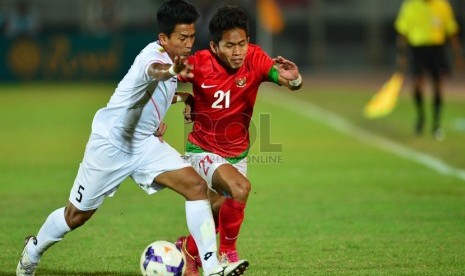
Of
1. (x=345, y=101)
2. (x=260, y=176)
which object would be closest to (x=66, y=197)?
(x=260, y=176)

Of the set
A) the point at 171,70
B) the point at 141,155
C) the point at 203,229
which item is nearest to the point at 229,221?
the point at 203,229

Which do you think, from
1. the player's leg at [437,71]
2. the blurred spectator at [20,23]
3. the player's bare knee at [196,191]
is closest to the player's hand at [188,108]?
the player's bare knee at [196,191]

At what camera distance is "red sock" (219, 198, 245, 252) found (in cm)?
709

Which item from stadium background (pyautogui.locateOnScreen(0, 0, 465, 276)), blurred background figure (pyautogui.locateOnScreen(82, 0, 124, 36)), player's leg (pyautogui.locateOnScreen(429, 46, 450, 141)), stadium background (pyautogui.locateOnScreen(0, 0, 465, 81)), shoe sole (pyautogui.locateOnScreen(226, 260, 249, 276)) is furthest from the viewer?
blurred background figure (pyautogui.locateOnScreen(82, 0, 124, 36))

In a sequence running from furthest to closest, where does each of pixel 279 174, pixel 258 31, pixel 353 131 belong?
pixel 258 31 → pixel 353 131 → pixel 279 174

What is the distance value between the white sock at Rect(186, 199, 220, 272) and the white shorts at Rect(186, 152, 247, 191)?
0.50m

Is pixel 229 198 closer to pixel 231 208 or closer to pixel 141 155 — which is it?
pixel 231 208

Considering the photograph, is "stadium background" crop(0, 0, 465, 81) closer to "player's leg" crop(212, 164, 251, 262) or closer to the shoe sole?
"player's leg" crop(212, 164, 251, 262)

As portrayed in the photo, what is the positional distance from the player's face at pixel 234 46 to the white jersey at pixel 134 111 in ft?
1.78

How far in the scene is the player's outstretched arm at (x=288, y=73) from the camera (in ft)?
23.9

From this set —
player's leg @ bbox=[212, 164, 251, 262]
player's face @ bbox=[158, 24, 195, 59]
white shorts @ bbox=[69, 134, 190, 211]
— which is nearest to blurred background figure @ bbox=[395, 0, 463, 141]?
player's leg @ bbox=[212, 164, 251, 262]

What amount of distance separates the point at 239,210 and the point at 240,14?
1.52 metres

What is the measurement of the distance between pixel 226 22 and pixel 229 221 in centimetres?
151

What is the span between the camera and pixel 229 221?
7086mm
